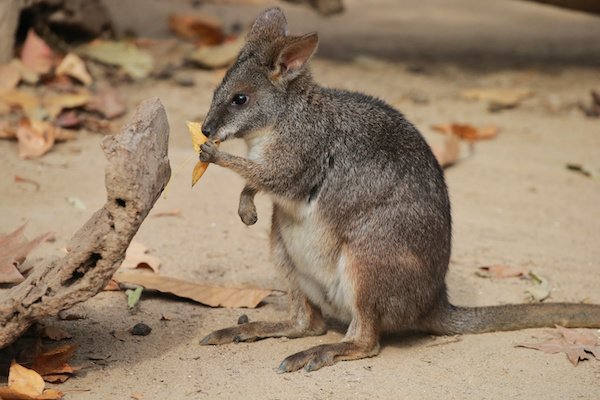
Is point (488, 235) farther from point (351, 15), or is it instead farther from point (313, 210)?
point (351, 15)

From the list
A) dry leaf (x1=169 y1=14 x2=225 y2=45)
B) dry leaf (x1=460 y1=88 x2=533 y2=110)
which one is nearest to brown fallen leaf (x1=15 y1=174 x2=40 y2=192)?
dry leaf (x1=169 y1=14 x2=225 y2=45)

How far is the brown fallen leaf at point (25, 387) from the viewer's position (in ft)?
10.4

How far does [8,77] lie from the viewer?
7125mm

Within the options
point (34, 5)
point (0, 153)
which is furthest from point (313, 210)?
point (34, 5)

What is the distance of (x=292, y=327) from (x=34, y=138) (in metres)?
3.24

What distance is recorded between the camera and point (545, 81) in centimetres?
909

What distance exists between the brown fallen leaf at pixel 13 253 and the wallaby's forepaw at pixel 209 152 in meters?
0.92

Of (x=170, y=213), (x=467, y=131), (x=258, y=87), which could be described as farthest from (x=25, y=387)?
(x=467, y=131)

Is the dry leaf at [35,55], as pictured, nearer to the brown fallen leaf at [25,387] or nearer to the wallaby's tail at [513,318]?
the brown fallen leaf at [25,387]

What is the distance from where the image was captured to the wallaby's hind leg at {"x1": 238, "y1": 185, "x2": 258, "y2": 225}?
422cm

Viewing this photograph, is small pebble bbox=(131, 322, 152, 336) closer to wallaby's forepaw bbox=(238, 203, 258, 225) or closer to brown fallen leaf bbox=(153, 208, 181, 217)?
wallaby's forepaw bbox=(238, 203, 258, 225)

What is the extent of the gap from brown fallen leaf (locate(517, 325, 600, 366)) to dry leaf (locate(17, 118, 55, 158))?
13.9 feet

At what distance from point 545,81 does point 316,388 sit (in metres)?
6.71

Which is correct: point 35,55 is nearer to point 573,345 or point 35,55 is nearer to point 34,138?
point 34,138
